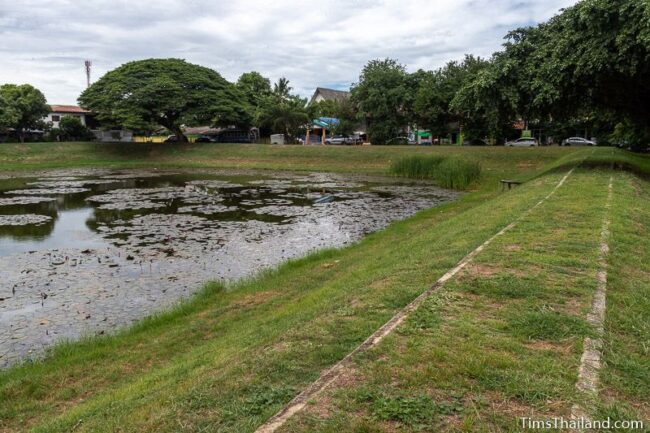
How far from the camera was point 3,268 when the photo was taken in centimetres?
1180

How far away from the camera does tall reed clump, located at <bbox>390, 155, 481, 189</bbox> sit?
1134 inches

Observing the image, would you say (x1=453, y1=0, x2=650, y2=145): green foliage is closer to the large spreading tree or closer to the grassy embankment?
the grassy embankment

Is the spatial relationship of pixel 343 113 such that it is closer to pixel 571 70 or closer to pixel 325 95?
pixel 325 95

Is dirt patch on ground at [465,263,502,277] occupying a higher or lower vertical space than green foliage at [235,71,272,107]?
lower

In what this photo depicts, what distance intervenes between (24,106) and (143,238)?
187 feet

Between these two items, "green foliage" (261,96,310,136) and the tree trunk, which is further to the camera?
the tree trunk

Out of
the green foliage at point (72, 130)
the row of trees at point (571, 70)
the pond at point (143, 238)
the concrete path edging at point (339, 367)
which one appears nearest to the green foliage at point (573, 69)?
the row of trees at point (571, 70)

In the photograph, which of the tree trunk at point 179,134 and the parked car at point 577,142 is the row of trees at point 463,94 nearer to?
the tree trunk at point 179,134

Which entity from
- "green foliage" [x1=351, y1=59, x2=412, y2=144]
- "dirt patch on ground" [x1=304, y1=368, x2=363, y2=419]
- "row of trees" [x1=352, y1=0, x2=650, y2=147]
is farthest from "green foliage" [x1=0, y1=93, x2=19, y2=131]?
"dirt patch on ground" [x1=304, y1=368, x2=363, y2=419]

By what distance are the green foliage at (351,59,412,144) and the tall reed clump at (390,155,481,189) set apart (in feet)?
63.0

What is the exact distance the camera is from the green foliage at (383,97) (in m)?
52.2

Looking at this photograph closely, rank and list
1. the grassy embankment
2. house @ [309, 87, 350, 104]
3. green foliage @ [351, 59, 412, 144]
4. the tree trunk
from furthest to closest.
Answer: house @ [309, 87, 350, 104]
the tree trunk
green foliage @ [351, 59, 412, 144]
the grassy embankment

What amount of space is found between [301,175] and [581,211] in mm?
29522

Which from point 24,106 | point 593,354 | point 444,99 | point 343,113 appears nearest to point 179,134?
point 24,106
